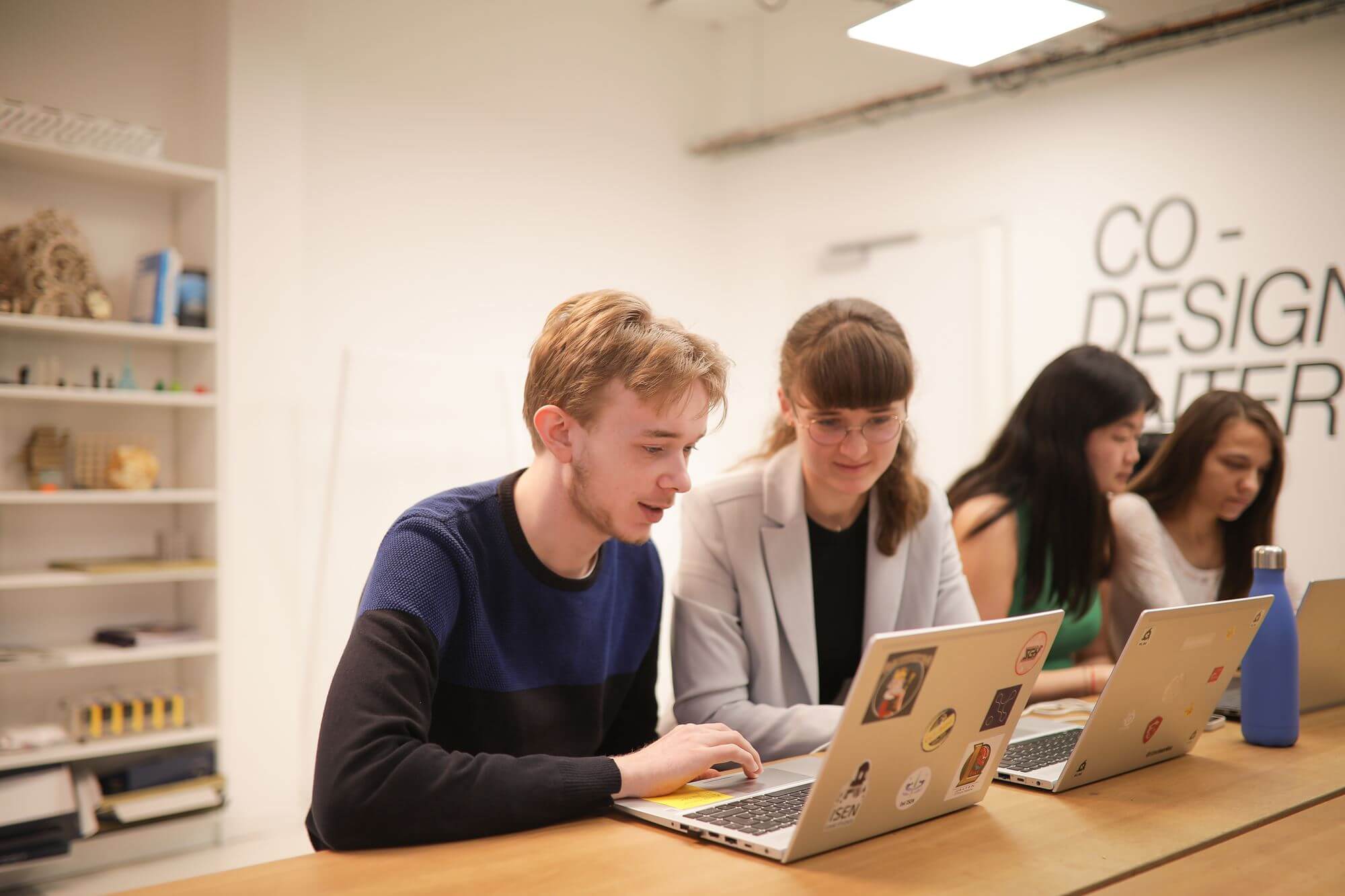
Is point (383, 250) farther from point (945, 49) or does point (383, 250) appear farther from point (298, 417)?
point (945, 49)

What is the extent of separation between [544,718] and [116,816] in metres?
2.47

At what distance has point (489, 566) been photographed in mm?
1466

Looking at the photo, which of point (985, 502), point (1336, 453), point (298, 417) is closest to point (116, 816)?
point (298, 417)

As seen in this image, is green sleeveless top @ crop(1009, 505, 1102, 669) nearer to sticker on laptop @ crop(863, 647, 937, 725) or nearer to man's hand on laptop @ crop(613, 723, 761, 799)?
man's hand on laptop @ crop(613, 723, 761, 799)

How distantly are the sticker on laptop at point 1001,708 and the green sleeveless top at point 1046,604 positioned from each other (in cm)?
124

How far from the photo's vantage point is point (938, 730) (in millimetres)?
1142

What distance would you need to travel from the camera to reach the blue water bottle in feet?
5.29

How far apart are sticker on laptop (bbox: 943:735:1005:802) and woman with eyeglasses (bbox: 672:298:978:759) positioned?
0.42m

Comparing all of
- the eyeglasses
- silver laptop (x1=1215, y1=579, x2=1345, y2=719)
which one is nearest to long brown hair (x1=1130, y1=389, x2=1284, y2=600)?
silver laptop (x1=1215, y1=579, x2=1345, y2=719)

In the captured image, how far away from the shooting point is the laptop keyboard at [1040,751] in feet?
4.69

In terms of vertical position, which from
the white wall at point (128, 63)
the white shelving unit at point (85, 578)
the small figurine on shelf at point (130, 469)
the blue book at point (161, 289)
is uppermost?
the white wall at point (128, 63)

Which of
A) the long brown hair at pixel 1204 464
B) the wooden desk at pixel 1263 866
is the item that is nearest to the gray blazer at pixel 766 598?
the wooden desk at pixel 1263 866

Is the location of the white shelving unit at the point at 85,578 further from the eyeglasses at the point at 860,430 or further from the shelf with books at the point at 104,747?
the eyeglasses at the point at 860,430

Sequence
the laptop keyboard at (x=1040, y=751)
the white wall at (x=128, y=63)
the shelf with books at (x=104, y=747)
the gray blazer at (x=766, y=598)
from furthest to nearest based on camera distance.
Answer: the white wall at (x=128, y=63), the shelf with books at (x=104, y=747), the gray blazer at (x=766, y=598), the laptop keyboard at (x=1040, y=751)
